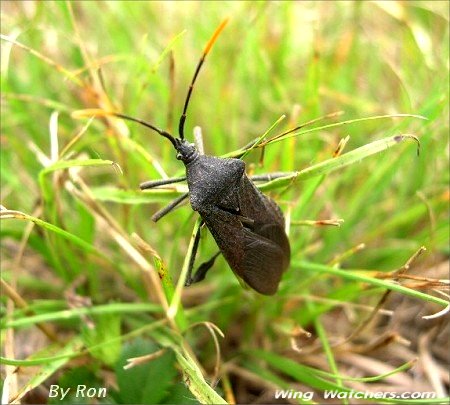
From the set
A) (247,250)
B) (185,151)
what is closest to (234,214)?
(247,250)

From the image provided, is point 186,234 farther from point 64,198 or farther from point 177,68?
point 177,68

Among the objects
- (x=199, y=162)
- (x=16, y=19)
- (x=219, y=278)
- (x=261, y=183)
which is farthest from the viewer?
(x=16, y=19)

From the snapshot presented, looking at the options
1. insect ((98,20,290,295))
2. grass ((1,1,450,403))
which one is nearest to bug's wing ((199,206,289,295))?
insect ((98,20,290,295))

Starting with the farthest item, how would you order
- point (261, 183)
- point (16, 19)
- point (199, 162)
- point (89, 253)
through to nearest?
point (16, 19)
point (89, 253)
point (261, 183)
point (199, 162)

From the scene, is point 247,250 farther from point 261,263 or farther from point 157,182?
point 157,182

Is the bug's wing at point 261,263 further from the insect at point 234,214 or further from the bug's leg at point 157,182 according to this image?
the bug's leg at point 157,182

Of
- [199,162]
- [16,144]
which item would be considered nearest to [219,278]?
[199,162]

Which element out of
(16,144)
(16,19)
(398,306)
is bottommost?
(398,306)

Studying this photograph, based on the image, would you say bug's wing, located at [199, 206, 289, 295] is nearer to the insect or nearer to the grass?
the insect
